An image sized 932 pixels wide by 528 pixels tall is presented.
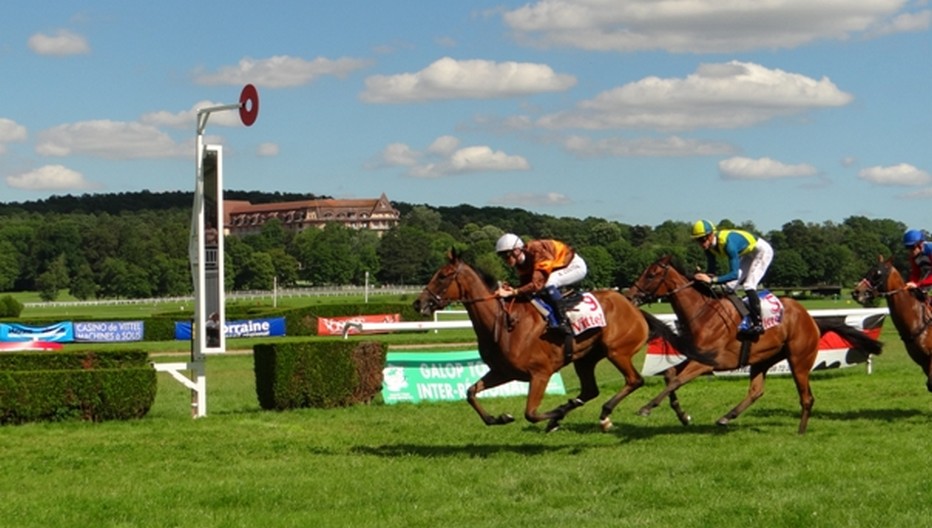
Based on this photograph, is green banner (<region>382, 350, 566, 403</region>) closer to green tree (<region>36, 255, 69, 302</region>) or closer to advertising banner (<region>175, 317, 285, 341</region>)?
advertising banner (<region>175, 317, 285, 341</region>)

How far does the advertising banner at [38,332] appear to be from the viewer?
3785 cm

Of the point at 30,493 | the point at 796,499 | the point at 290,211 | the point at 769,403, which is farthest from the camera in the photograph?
the point at 290,211

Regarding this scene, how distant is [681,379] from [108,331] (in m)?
33.4

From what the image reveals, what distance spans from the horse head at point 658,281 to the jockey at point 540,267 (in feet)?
2.65

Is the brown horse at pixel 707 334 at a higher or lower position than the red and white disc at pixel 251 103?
lower

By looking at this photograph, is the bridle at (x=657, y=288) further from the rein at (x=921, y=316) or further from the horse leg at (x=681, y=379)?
the rein at (x=921, y=316)

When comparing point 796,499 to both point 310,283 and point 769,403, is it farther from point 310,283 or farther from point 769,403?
point 310,283

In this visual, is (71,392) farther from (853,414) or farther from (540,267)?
(853,414)

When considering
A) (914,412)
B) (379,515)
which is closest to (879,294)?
(914,412)

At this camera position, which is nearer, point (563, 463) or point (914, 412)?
point (563, 463)

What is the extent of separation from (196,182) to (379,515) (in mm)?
7655

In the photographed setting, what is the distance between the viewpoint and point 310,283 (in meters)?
119

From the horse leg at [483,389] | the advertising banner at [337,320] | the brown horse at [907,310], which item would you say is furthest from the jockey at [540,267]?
the advertising banner at [337,320]

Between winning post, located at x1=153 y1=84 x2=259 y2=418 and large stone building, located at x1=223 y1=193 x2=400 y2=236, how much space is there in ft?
563
